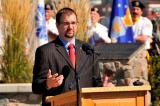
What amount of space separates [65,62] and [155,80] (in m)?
4.86

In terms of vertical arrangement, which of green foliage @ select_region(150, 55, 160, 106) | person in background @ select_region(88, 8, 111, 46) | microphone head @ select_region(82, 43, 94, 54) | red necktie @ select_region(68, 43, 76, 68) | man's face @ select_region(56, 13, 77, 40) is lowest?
green foliage @ select_region(150, 55, 160, 106)

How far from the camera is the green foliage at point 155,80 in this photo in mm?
10828

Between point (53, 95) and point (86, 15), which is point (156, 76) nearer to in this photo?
point (86, 15)

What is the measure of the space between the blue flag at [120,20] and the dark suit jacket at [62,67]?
19.9 ft

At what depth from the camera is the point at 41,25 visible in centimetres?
1148

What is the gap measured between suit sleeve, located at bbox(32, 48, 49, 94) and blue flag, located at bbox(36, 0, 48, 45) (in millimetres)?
5045

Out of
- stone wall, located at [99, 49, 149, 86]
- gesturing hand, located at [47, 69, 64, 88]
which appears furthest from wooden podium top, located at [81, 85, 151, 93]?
stone wall, located at [99, 49, 149, 86]

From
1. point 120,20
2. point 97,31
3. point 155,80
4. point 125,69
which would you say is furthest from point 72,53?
point 120,20

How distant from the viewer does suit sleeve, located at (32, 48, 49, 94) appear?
6.10 meters

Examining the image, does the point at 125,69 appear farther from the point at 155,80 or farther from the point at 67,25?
the point at 67,25

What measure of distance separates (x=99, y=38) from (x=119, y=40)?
0.92 metres

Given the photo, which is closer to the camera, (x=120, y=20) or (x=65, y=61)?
(x=65, y=61)

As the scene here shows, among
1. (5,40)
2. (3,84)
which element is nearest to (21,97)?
(3,84)

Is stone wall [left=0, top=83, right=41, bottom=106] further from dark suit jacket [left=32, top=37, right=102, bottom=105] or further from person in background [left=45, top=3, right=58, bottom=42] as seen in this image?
dark suit jacket [left=32, top=37, right=102, bottom=105]
